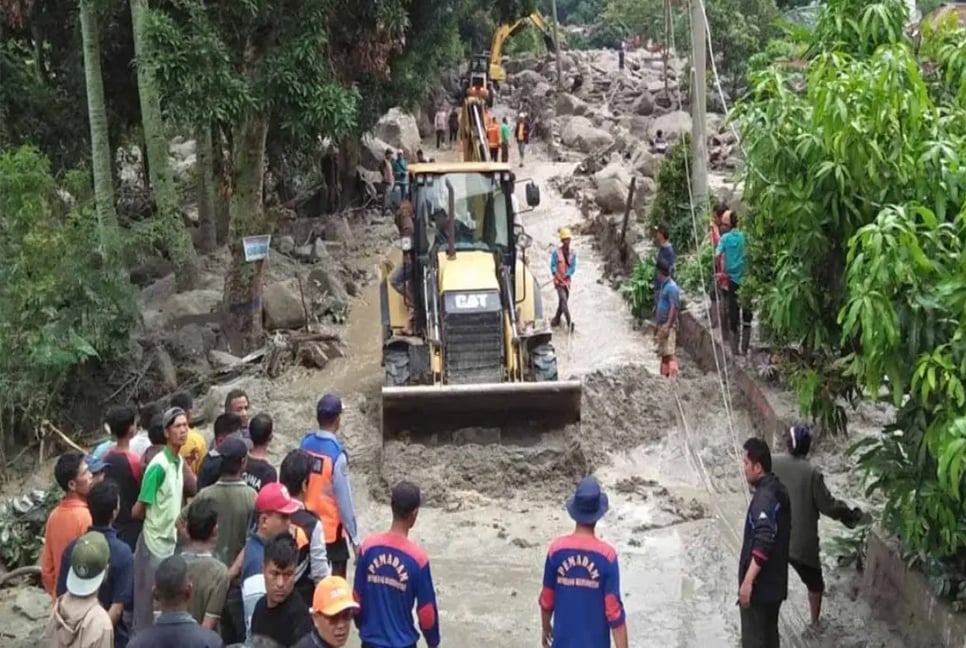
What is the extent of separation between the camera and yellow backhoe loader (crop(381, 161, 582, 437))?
10.7 m

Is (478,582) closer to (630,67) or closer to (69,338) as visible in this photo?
(69,338)

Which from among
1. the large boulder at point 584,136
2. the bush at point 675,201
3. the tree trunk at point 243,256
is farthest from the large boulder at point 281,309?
the large boulder at point 584,136

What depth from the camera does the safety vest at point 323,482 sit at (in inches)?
255

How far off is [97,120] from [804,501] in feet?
40.3

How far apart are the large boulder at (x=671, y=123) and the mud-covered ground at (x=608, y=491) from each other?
16.2 m

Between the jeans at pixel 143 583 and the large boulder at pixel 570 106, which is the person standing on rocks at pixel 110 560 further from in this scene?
the large boulder at pixel 570 106

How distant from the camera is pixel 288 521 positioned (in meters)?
5.21

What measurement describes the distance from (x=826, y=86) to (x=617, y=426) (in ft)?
21.2

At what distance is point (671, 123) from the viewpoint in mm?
30594

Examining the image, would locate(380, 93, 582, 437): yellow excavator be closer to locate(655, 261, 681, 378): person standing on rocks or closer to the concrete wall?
locate(655, 261, 681, 378): person standing on rocks

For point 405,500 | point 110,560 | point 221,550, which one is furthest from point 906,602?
point 110,560

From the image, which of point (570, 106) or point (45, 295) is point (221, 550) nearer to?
point (45, 295)

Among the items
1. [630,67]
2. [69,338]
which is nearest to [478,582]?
[69,338]

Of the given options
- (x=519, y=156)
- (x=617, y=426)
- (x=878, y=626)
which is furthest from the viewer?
(x=519, y=156)
